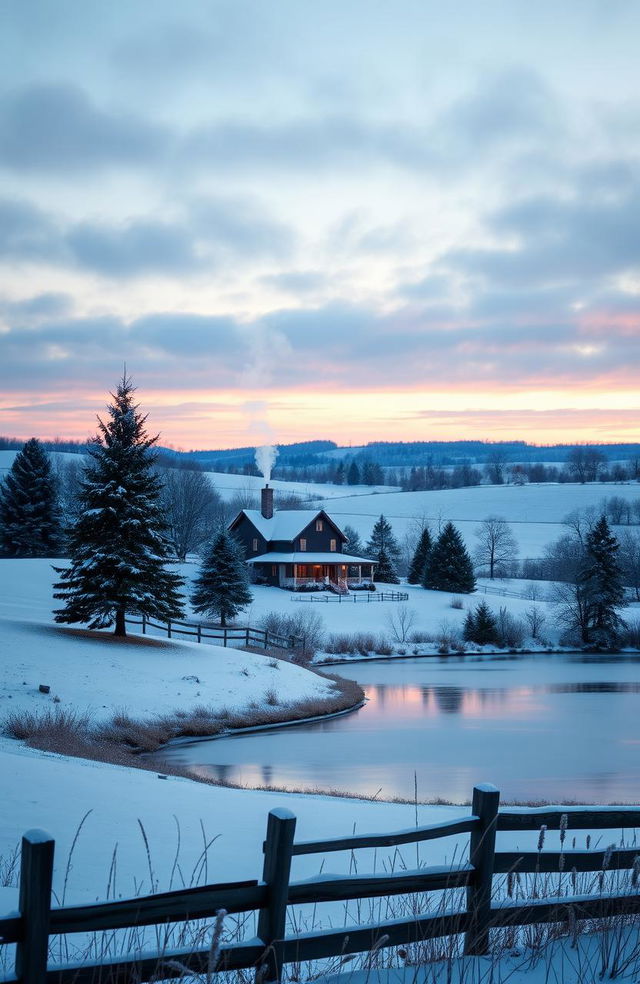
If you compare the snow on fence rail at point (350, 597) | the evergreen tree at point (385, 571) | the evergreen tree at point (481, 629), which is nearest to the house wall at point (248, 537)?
the snow on fence rail at point (350, 597)

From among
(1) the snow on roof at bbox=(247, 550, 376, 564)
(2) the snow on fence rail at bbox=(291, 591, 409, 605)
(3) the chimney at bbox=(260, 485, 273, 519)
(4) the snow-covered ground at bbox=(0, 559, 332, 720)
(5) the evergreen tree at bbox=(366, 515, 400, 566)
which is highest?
(3) the chimney at bbox=(260, 485, 273, 519)

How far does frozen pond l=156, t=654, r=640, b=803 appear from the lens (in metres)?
22.5

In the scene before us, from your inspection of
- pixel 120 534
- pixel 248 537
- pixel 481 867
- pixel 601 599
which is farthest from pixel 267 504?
pixel 481 867

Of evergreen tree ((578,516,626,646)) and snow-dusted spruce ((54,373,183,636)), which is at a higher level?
snow-dusted spruce ((54,373,183,636))

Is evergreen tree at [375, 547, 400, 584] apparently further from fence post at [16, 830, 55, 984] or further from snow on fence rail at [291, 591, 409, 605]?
fence post at [16, 830, 55, 984]

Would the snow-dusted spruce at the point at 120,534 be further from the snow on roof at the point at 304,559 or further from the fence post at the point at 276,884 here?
the snow on roof at the point at 304,559

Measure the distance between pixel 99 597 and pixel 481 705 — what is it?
52.0ft

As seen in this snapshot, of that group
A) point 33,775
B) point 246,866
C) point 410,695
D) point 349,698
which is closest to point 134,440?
point 349,698

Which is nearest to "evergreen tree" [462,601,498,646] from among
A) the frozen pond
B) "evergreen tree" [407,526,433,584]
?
the frozen pond

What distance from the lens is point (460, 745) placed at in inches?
1118

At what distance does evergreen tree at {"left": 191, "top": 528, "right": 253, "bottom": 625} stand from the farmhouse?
17795 millimetres

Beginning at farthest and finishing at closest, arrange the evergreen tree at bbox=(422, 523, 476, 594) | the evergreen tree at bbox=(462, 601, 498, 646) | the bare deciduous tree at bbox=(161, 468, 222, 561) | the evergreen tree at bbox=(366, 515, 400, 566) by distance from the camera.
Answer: the evergreen tree at bbox=(366, 515, 400, 566), the bare deciduous tree at bbox=(161, 468, 222, 561), the evergreen tree at bbox=(422, 523, 476, 594), the evergreen tree at bbox=(462, 601, 498, 646)

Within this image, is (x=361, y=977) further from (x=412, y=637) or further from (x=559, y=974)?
(x=412, y=637)

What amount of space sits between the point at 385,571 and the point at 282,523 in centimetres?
1200
